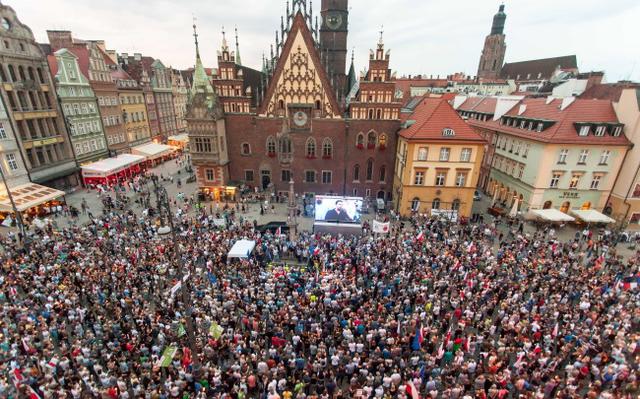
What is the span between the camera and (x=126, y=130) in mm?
52781

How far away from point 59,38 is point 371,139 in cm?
4676

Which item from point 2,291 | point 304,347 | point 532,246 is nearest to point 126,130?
point 2,291

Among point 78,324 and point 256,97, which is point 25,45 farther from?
point 78,324

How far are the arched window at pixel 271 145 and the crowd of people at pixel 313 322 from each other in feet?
58.6

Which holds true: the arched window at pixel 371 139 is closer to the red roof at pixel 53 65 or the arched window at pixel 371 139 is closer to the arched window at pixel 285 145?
the arched window at pixel 285 145

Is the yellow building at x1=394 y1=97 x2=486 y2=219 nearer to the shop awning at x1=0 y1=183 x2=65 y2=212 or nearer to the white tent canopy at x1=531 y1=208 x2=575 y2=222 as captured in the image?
the white tent canopy at x1=531 y1=208 x2=575 y2=222

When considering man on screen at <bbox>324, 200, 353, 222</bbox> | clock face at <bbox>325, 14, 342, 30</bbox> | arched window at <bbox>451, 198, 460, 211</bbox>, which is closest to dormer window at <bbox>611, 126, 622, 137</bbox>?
arched window at <bbox>451, 198, 460, 211</bbox>

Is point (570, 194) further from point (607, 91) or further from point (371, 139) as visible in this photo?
point (371, 139)

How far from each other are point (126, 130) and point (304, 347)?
174 ft

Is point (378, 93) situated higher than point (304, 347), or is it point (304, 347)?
point (378, 93)

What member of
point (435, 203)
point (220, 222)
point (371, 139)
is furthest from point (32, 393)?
point (371, 139)

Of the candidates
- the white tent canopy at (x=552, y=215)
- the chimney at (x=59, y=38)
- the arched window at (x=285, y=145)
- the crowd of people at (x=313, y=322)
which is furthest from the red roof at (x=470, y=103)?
the chimney at (x=59, y=38)

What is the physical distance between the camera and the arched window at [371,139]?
3825cm

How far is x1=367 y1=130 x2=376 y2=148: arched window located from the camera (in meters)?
38.2
